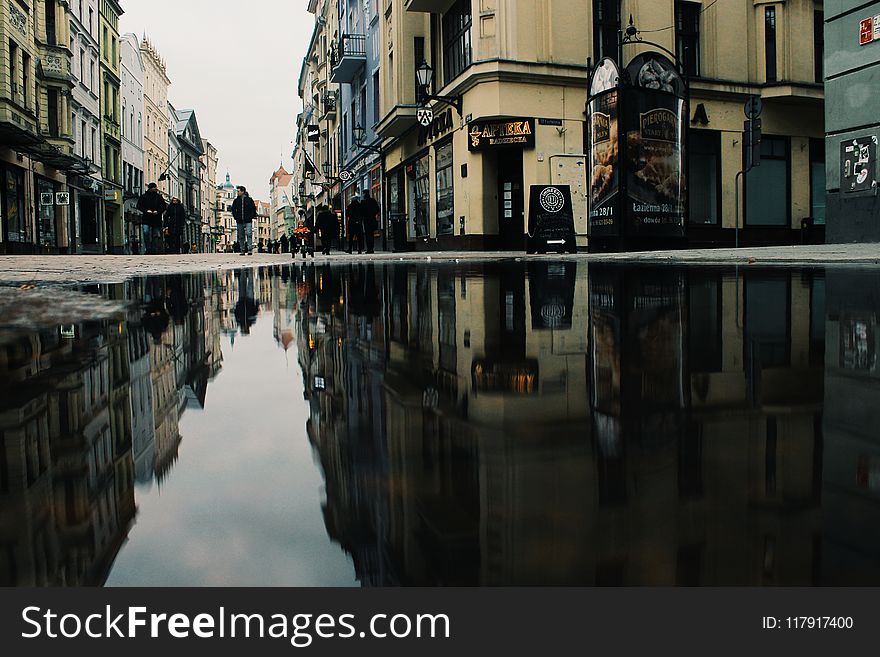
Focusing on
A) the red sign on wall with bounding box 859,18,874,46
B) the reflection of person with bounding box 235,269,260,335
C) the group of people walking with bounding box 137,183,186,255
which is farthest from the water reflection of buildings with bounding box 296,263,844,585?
the group of people walking with bounding box 137,183,186,255

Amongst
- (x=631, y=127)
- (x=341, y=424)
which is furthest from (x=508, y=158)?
(x=341, y=424)

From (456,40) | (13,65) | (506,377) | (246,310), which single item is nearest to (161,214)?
(13,65)

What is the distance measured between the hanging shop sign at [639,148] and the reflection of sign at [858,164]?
2.89 meters

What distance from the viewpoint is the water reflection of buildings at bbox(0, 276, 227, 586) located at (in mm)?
928

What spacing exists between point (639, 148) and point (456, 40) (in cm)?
1090

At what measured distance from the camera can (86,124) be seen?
132 feet

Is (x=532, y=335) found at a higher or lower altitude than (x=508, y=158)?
lower

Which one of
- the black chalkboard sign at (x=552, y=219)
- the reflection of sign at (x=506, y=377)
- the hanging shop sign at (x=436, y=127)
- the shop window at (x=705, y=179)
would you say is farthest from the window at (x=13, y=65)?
the reflection of sign at (x=506, y=377)

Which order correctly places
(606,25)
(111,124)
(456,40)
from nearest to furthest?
1. (606,25)
2. (456,40)
3. (111,124)

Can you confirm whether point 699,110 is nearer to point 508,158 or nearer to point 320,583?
point 508,158

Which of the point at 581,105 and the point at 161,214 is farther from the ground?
the point at 581,105

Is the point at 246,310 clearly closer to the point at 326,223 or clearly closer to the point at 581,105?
the point at 326,223

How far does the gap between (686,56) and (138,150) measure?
4168 centimetres

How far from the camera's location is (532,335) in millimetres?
3047
